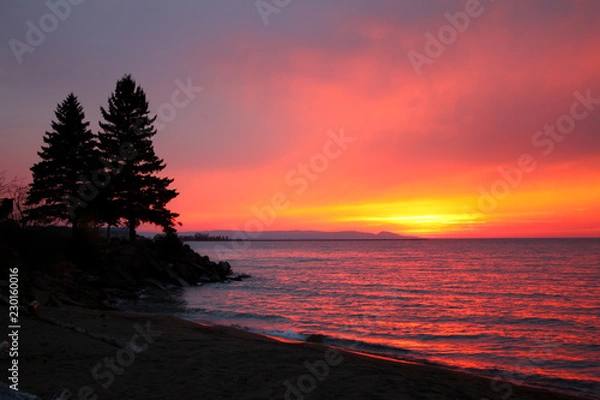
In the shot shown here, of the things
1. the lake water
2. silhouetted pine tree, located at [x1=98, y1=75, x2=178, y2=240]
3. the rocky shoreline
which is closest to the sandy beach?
the lake water

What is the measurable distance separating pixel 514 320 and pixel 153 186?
1326 inches

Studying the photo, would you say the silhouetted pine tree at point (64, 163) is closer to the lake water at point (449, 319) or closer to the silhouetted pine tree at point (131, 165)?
the silhouetted pine tree at point (131, 165)

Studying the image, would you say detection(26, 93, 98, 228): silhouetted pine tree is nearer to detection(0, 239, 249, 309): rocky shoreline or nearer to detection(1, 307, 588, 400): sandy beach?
detection(0, 239, 249, 309): rocky shoreline

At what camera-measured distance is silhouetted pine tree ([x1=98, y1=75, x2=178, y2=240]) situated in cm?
4200

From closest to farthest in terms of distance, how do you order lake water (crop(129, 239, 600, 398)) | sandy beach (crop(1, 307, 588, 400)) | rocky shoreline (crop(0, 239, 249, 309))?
sandy beach (crop(1, 307, 588, 400))
lake water (crop(129, 239, 600, 398))
rocky shoreline (crop(0, 239, 249, 309))

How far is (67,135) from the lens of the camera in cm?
4222

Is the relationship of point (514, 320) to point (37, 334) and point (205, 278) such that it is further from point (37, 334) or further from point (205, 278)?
point (205, 278)

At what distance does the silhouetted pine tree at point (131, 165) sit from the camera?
42000mm

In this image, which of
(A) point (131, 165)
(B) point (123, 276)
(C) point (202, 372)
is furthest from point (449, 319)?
(A) point (131, 165)

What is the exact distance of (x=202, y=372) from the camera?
8695 millimetres

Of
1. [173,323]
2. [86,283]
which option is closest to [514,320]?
[173,323]

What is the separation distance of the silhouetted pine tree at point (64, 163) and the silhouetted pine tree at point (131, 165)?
6.13 feet

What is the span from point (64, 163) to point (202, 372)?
3967 centimetres

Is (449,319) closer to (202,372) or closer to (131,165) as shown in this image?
(202,372)
